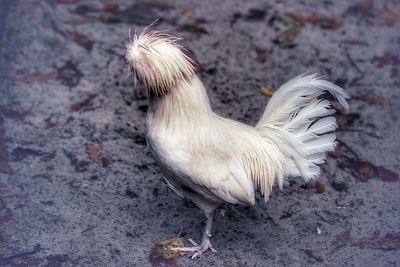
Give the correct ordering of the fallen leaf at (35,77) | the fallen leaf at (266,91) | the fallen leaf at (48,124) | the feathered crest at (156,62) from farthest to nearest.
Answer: the fallen leaf at (266,91), the fallen leaf at (35,77), the fallen leaf at (48,124), the feathered crest at (156,62)

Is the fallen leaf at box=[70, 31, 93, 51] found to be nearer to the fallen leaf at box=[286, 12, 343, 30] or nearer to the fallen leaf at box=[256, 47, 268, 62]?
the fallen leaf at box=[256, 47, 268, 62]

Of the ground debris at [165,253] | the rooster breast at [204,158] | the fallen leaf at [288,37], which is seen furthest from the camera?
the fallen leaf at [288,37]

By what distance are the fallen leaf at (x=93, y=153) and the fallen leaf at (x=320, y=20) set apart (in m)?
3.31

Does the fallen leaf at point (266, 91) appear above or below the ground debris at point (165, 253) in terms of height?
above

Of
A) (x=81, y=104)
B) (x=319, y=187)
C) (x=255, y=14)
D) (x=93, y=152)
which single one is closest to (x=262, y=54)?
(x=255, y=14)

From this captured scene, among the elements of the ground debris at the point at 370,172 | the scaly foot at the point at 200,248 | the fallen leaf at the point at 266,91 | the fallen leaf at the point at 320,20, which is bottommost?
the scaly foot at the point at 200,248

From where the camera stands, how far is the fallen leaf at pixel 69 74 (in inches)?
222

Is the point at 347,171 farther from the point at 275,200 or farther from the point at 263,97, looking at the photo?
the point at 263,97

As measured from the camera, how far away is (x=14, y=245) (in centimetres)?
398

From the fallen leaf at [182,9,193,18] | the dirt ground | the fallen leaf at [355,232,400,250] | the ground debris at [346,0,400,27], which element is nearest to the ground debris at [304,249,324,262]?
the dirt ground

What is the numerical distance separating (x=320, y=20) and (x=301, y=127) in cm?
338

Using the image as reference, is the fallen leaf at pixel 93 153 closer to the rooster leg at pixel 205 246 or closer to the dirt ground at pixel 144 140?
the dirt ground at pixel 144 140

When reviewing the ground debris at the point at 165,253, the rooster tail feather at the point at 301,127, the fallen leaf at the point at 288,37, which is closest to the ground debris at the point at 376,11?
the fallen leaf at the point at 288,37

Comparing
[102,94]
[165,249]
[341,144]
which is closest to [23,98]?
[102,94]
